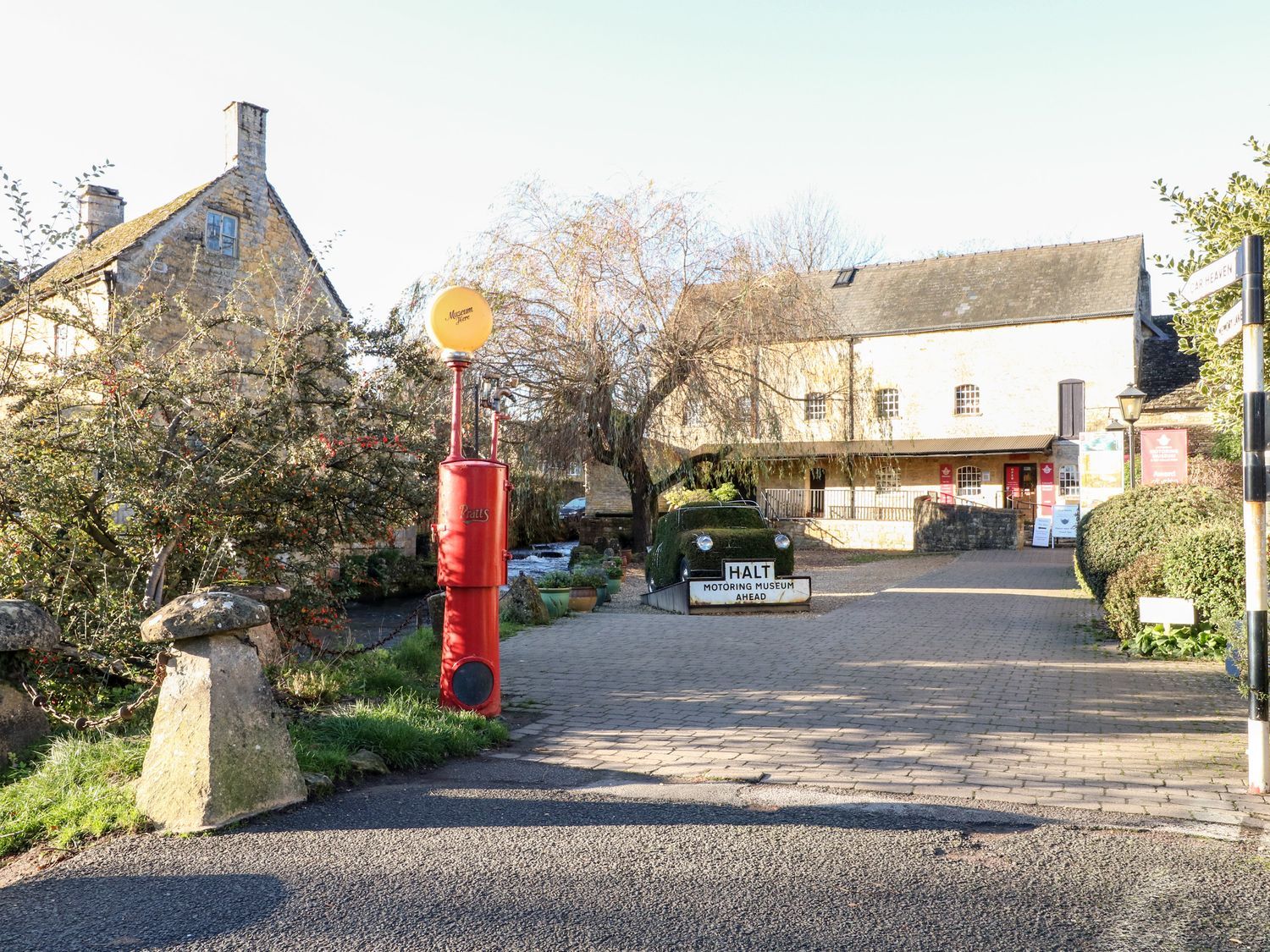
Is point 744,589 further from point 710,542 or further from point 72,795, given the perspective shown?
point 72,795

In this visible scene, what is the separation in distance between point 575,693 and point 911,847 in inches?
155

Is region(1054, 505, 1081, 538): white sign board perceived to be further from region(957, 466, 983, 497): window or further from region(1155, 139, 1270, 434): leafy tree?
region(1155, 139, 1270, 434): leafy tree

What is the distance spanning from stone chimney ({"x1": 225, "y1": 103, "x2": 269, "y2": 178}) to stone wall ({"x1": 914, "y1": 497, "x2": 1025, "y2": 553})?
19.8 metres

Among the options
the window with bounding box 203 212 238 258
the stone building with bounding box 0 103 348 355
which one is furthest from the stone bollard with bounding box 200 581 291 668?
the window with bounding box 203 212 238 258

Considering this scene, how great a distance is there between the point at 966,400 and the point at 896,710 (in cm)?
2816

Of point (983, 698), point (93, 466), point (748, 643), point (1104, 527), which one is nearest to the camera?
point (93, 466)

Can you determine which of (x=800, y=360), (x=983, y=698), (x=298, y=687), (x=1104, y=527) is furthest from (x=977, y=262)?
(x=298, y=687)

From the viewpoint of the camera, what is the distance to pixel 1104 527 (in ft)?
40.9

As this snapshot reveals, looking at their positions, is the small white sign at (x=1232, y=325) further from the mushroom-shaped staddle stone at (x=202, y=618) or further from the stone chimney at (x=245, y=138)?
the stone chimney at (x=245, y=138)

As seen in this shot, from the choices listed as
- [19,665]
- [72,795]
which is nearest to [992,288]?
[19,665]

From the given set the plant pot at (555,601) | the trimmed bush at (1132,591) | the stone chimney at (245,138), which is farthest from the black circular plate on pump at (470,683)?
the stone chimney at (245,138)

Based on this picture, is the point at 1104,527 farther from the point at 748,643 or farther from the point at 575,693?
the point at 575,693

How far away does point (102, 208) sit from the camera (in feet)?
77.9

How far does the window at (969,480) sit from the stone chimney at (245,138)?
2320cm
